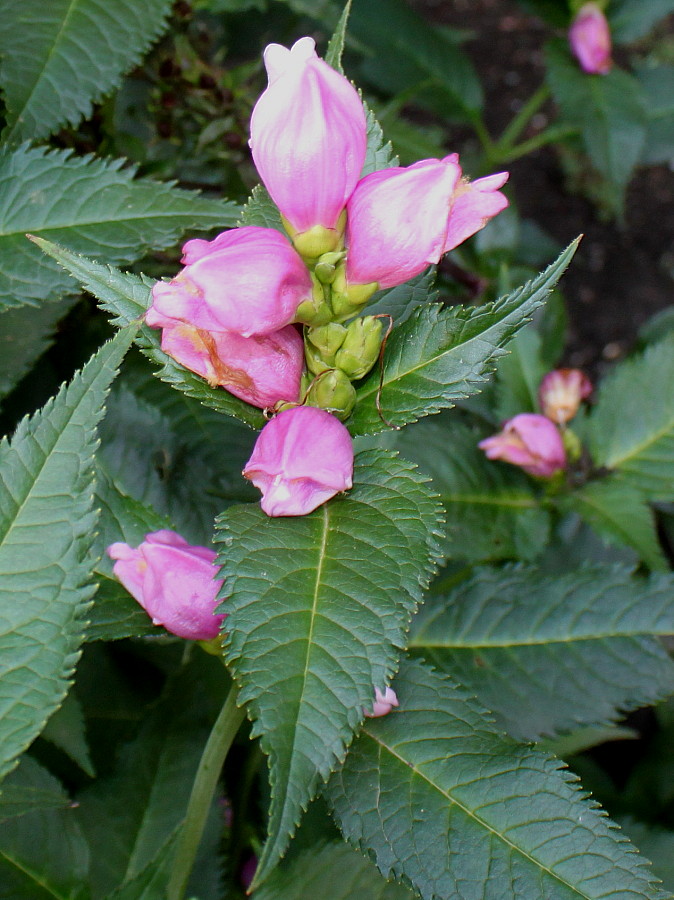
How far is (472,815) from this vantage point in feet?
2.28

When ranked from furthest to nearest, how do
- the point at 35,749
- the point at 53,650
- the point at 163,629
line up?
the point at 35,749, the point at 163,629, the point at 53,650

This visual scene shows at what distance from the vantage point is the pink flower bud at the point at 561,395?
49.2 inches

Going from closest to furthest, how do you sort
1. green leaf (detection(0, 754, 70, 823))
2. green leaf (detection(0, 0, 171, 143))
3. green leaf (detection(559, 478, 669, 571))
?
green leaf (detection(0, 754, 70, 823)) < green leaf (detection(0, 0, 171, 143)) < green leaf (detection(559, 478, 669, 571))

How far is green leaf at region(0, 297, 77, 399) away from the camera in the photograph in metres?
1.02

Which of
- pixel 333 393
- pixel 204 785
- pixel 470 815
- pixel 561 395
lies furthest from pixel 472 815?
pixel 561 395

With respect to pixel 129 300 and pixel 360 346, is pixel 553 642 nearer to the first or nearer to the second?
pixel 360 346

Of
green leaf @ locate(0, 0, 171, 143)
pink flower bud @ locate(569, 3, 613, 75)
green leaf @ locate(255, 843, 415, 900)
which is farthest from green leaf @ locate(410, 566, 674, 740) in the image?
pink flower bud @ locate(569, 3, 613, 75)

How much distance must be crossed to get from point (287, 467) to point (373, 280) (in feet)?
0.53

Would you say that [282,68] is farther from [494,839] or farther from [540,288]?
[494,839]

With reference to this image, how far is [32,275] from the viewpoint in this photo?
0.85m

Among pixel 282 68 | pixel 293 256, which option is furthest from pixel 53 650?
pixel 282 68

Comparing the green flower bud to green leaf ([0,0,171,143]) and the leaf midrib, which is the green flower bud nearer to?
the leaf midrib

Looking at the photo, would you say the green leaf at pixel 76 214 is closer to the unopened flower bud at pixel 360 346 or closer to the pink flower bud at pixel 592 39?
the unopened flower bud at pixel 360 346

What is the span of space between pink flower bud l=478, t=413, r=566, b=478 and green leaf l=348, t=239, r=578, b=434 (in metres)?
0.53
